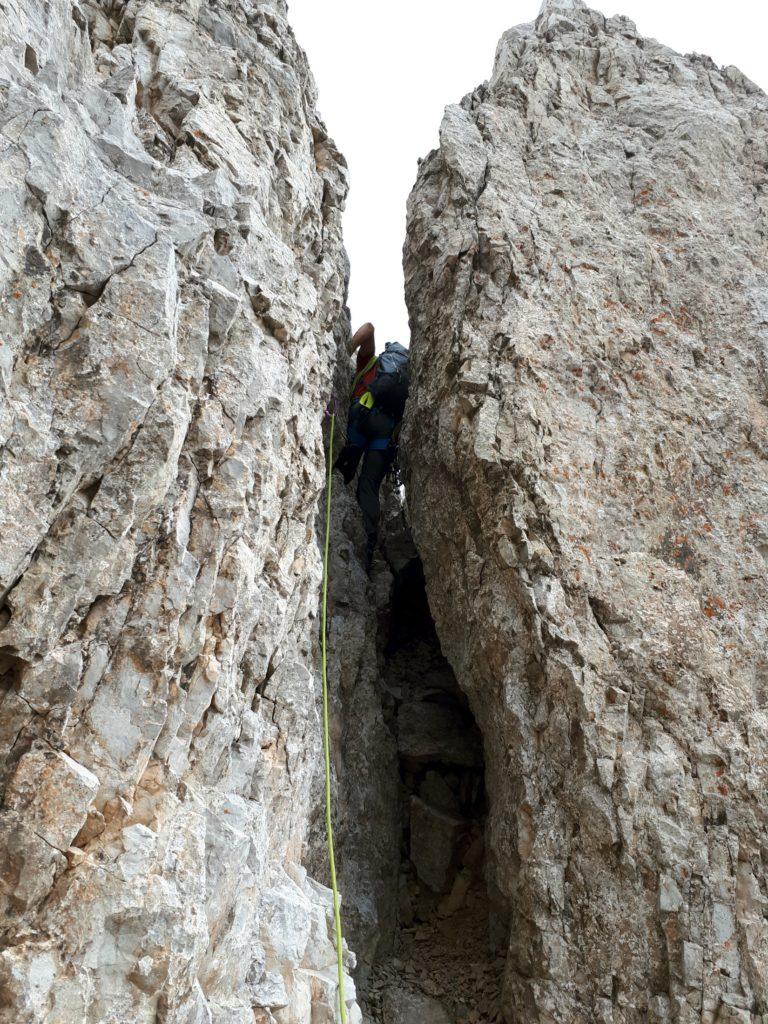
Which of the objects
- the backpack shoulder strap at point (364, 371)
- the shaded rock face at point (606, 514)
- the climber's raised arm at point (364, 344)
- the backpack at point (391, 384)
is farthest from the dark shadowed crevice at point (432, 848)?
the climber's raised arm at point (364, 344)

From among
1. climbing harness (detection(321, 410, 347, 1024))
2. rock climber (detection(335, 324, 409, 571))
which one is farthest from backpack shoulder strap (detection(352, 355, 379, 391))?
climbing harness (detection(321, 410, 347, 1024))

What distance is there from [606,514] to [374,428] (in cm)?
388

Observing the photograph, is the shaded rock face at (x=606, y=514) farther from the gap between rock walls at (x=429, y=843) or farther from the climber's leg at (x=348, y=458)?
the climber's leg at (x=348, y=458)

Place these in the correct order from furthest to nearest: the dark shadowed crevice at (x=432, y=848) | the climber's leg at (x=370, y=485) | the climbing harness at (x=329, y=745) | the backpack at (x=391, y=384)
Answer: the climber's leg at (x=370, y=485), the backpack at (x=391, y=384), the dark shadowed crevice at (x=432, y=848), the climbing harness at (x=329, y=745)

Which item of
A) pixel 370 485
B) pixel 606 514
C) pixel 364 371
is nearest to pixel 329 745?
pixel 606 514

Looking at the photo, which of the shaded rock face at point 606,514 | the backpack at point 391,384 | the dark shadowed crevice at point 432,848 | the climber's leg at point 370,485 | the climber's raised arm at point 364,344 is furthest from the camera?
the climber's raised arm at point 364,344

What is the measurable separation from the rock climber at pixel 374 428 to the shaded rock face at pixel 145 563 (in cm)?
295

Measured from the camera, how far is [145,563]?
517cm

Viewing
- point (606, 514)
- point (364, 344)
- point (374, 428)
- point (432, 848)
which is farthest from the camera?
point (364, 344)

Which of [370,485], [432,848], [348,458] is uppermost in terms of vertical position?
[348,458]

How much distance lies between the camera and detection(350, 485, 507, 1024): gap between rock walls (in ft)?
25.0

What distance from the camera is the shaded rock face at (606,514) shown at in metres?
6.41

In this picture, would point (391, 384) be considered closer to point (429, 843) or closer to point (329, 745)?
point (329, 745)

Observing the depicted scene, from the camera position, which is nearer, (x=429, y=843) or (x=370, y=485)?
(x=429, y=843)
